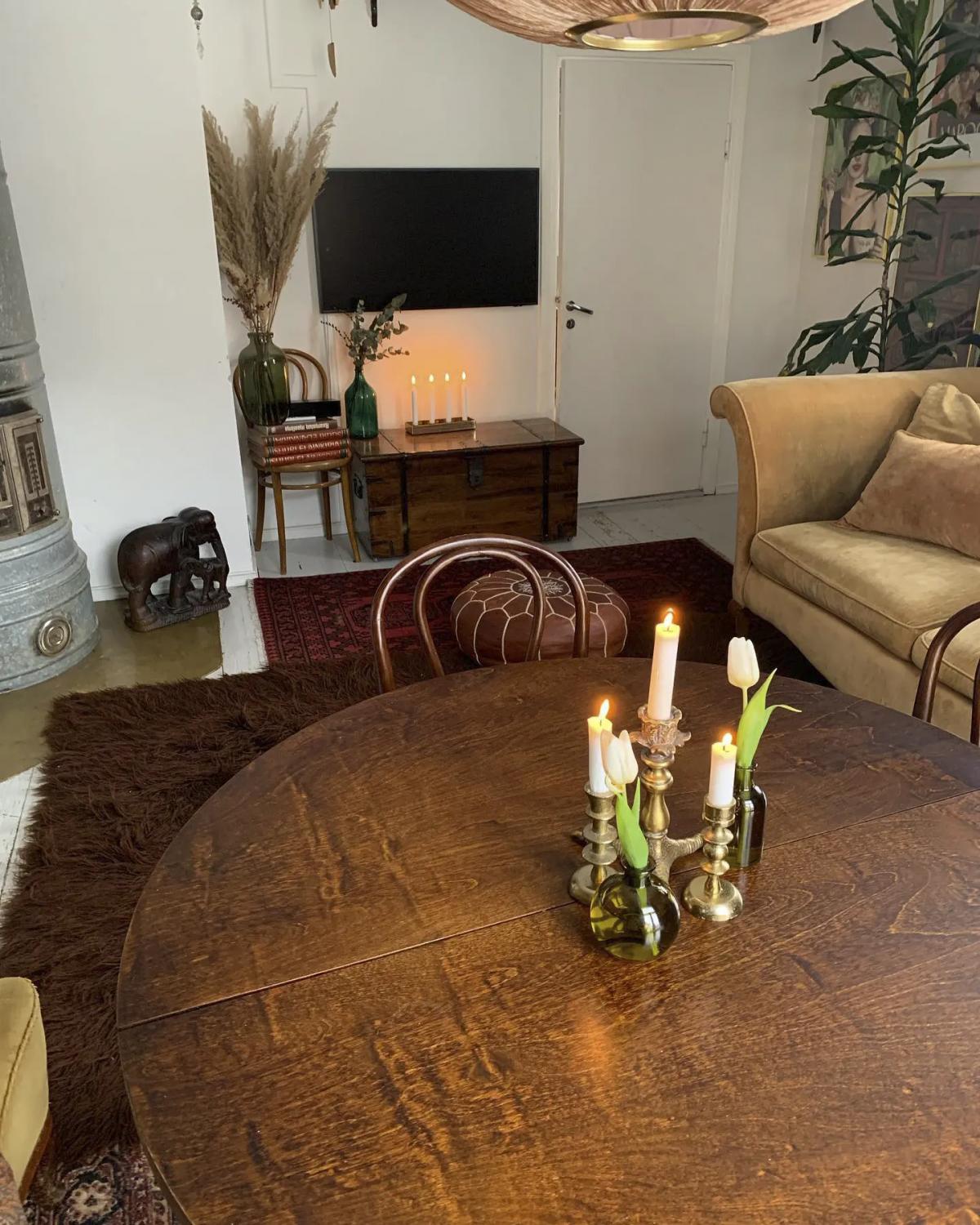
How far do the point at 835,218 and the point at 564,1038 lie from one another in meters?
4.38

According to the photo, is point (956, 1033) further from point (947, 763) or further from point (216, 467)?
point (216, 467)

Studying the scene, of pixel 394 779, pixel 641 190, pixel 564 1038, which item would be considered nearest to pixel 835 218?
pixel 641 190

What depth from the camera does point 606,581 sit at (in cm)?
391

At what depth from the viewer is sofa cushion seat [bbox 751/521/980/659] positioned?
2.49 m

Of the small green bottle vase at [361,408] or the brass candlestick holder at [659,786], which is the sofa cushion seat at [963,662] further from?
the small green bottle vase at [361,408]

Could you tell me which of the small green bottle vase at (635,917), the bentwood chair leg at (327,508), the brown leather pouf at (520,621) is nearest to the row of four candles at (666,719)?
the small green bottle vase at (635,917)

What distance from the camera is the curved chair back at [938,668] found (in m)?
1.61

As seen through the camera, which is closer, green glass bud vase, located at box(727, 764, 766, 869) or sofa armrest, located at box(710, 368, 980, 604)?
green glass bud vase, located at box(727, 764, 766, 869)

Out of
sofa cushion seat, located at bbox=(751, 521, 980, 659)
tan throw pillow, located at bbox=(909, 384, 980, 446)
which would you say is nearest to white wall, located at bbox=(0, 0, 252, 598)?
sofa cushion seat, located at bbox=(751, 521, 980, 659)

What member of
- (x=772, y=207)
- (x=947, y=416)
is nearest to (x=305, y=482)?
(x=772, y=207)

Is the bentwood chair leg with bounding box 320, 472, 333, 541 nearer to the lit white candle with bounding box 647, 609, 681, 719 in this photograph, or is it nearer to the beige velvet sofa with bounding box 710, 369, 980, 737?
the beige velvet sofa with bounding box 710, 369, 980, 737

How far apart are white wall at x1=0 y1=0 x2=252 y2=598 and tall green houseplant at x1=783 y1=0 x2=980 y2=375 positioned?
86.9 inches

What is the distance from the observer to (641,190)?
175 inches

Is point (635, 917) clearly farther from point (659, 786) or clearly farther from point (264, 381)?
point (264, 381)
